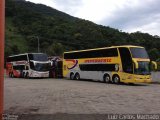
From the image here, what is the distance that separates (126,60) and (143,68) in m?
1.60

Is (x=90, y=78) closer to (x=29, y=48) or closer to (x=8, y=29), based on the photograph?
(x=29, y=48)

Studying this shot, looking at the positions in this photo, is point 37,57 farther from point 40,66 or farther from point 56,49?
point 56,49

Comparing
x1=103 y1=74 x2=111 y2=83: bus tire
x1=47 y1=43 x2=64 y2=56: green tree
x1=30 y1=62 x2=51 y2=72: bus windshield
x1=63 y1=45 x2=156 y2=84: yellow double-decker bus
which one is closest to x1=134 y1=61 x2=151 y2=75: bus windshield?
x1=63 y1=45 x2=156 y2=84: yellow double-decker bus

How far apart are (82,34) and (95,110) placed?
6315 cm

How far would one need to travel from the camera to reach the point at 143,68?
33.0 meters

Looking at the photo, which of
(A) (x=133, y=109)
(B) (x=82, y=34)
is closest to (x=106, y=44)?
(B) (x=82, y=34)

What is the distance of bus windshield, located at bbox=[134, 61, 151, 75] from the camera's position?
32.7m

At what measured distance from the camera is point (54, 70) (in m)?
50.5

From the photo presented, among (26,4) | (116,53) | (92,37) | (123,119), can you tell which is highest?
(26,4)

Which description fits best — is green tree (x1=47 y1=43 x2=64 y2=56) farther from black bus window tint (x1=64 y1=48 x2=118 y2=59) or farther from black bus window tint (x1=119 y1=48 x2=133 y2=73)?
black bus window tint (x1=119 y1=48 x2=133 y2=73)

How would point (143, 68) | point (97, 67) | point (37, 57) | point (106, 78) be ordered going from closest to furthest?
point (143, 68) → point (106, 78) → point (97, 67) → point (37, 57)

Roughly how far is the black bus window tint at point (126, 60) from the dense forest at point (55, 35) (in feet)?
89.8

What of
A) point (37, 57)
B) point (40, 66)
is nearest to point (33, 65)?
point (40, 66)

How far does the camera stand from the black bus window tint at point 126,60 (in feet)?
108
